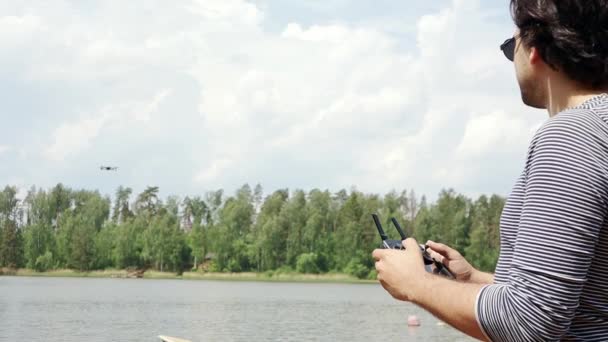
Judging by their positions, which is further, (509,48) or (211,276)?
(211,276)

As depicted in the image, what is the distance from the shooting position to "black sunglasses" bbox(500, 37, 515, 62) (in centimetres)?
206

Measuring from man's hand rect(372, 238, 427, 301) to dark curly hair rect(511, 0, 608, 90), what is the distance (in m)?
0.53

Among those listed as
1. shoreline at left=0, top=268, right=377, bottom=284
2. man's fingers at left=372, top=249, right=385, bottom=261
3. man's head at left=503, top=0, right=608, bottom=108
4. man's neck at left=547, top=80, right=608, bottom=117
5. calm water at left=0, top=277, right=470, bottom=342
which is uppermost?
shoreline at left=0, top=268, right=377, bottom=284

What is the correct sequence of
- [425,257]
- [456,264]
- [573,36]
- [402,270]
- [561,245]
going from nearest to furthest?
1. [561,245]
2. [573,36]
3. [402,270]
4. [425,257]
5. [456,264]

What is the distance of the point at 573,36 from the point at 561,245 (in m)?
0.46

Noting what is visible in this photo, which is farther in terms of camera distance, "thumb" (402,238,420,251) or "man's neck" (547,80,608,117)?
"thumb" (402,238,420,251)

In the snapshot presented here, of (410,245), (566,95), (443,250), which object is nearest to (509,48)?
(566,95)

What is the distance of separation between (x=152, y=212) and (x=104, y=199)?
9.58m

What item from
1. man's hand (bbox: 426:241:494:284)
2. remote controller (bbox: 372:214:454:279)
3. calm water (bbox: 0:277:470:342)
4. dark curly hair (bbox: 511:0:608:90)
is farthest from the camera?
calm water (bbox: 0:277:470:342)

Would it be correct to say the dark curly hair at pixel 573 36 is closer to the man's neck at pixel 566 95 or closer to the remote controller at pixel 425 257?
the man's neck at pixel 566 95

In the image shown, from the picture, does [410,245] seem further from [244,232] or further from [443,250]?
[244,232]

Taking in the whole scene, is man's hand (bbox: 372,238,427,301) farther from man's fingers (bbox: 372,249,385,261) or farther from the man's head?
the man's head

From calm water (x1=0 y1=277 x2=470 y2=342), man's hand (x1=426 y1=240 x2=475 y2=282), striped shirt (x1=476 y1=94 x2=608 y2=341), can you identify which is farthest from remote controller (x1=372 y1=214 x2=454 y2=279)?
calm water (x1=0 y1=277 x2=470 y2=342)

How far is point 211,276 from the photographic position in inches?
3964
